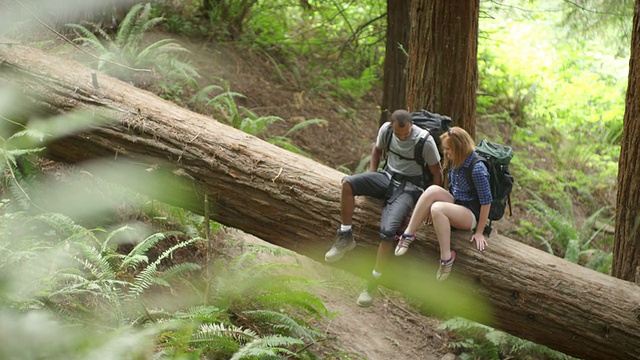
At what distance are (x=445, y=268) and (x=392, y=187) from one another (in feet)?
3.08

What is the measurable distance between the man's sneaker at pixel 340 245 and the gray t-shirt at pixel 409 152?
80 centimetres

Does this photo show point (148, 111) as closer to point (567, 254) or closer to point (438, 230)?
point (438, 230)

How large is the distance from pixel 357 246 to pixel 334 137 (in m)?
5.58

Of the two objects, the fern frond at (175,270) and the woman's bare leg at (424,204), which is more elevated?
the woman's bare leg at (424,204)

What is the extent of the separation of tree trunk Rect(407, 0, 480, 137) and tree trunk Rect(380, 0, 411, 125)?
2.61 meters

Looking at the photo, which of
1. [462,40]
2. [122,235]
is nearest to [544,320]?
[462,40]

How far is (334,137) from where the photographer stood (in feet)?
36.2

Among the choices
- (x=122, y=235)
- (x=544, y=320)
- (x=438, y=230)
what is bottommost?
(x=544, y=320)

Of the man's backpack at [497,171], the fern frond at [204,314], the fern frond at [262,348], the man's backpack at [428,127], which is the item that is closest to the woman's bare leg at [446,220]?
the man's backpack at [497,171]

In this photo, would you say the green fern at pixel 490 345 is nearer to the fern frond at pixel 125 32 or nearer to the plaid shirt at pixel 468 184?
the plaid shirt at pixel 468 184

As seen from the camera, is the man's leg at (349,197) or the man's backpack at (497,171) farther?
the man's leg at (349,197)

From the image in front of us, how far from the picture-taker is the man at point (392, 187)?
5.33 m

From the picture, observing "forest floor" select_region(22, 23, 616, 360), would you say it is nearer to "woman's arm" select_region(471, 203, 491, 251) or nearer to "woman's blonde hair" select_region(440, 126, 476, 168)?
"woman's arm" select_region(471, 203, 491, 251)

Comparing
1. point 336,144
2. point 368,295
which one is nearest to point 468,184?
point 368,295
